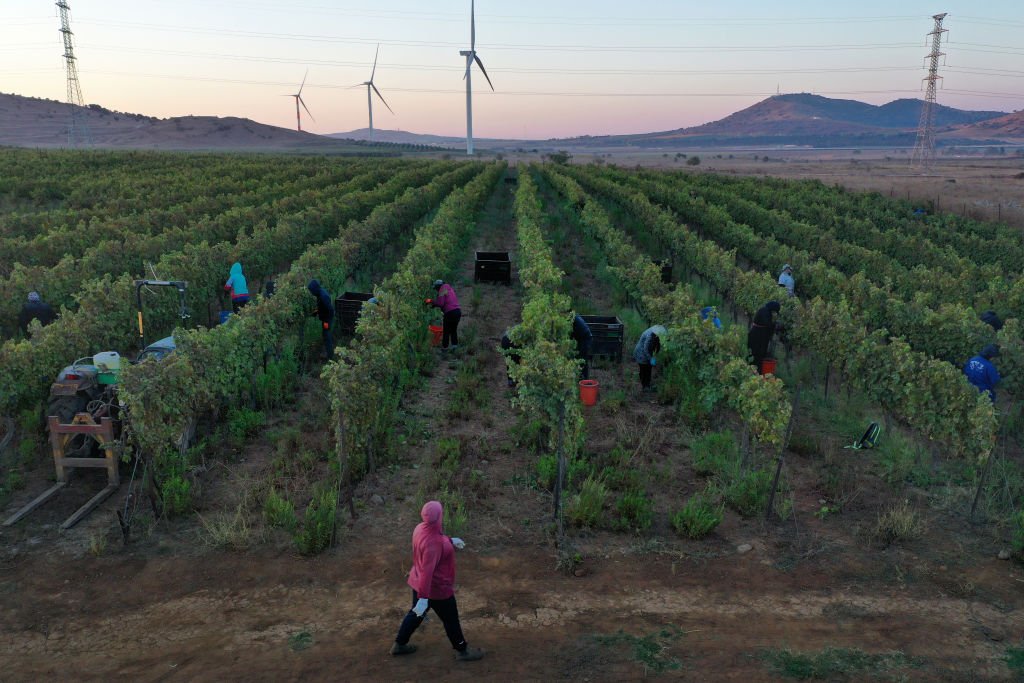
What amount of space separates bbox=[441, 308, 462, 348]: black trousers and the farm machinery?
663 centimetres

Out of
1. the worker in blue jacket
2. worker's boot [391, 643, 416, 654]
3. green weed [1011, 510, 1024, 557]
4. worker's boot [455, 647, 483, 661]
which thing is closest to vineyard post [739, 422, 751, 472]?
green weed [1011, 510, 1024, 557]

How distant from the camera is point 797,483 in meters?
10.1

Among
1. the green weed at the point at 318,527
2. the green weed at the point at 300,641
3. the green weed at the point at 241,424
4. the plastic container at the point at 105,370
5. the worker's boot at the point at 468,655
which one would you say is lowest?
the green weed at the point at 300,641

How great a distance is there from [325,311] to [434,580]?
30.2 ft

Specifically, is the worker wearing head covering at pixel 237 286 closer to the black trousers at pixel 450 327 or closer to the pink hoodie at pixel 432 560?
the black trousers at pixel 450 327

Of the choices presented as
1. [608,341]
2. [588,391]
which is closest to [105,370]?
[588,391]

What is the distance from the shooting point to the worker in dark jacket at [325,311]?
14016 mm

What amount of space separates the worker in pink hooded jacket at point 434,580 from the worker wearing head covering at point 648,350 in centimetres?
780

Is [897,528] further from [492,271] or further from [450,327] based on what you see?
[492,271]

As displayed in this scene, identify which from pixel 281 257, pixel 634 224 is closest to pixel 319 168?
pixel 634 224

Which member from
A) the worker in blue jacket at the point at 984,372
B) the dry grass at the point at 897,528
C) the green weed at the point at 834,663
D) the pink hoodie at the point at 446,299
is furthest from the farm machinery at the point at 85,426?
the worker in blue jacket at the point at 984,372

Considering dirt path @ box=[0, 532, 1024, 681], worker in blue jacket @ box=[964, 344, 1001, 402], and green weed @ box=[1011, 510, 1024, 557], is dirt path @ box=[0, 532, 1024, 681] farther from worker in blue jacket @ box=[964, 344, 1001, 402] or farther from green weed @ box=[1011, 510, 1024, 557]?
worker in blue jacket @ box=[964, 344, 1001, 402]

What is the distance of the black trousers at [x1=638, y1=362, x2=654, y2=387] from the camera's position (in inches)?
530

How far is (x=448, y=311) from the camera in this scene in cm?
1546
